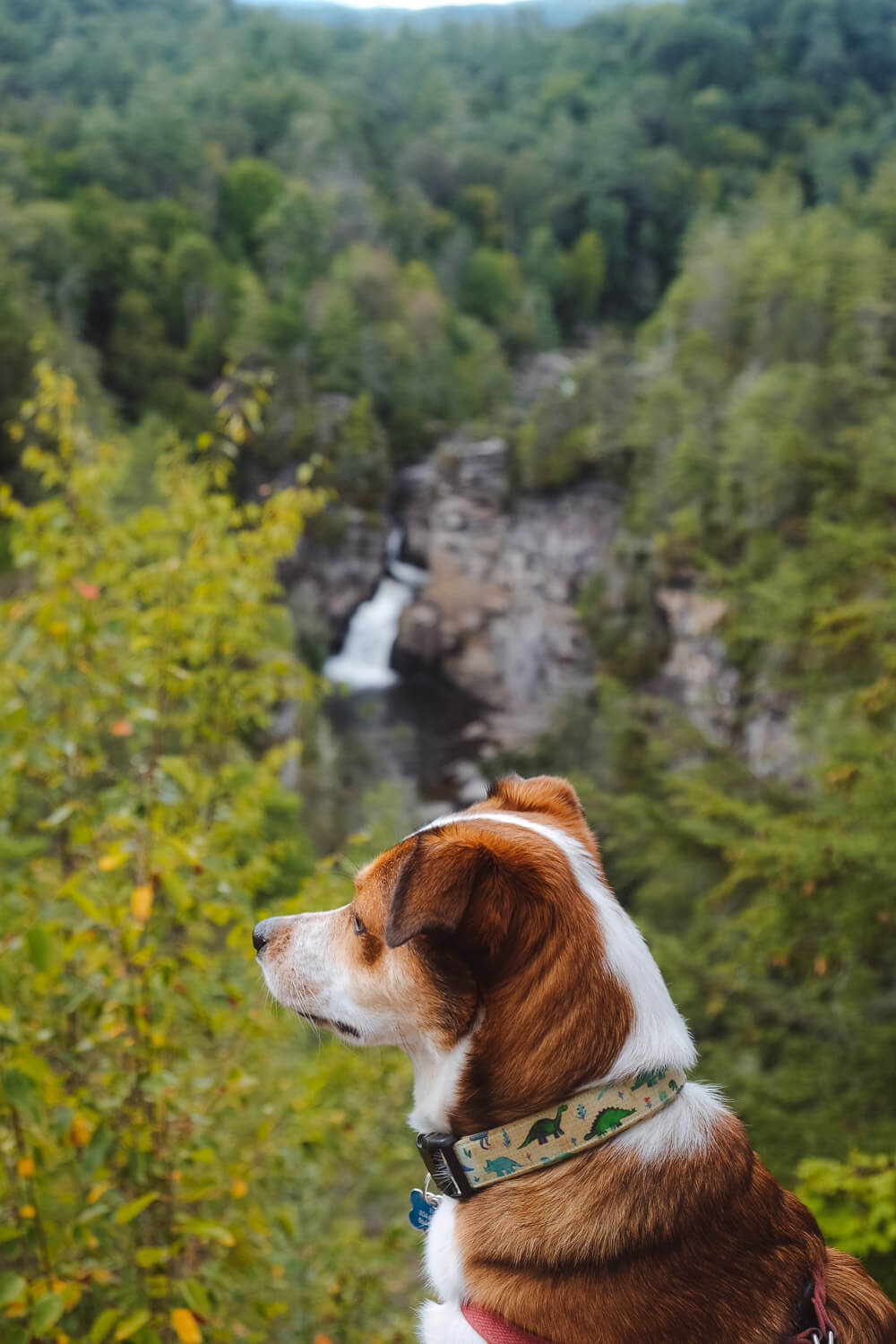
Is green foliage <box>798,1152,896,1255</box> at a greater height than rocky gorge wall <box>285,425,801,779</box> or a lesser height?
greater

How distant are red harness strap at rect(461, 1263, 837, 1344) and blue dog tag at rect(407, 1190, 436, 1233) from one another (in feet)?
0.96

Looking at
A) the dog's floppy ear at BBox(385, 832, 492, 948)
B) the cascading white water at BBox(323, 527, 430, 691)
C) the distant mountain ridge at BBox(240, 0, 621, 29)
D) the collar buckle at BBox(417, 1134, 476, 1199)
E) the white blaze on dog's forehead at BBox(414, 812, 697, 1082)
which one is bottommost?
the cascading white water at BBox(323, 527, 430, 691)

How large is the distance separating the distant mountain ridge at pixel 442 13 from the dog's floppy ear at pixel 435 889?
4662 inches

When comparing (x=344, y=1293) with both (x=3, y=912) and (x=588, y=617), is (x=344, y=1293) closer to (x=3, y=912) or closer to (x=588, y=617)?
(x=3, y=912)

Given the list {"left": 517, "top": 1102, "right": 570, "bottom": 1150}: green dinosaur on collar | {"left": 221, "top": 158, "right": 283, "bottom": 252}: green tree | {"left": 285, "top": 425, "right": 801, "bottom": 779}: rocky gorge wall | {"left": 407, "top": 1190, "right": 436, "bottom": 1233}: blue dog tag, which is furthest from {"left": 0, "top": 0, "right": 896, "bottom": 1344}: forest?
{"left": 285, "top": 425, "right": 801, "bottom": 779}: rocky gorge wall

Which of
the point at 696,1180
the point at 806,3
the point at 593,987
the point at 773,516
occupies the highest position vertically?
the point at 806,3

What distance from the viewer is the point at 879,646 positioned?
8391 mm

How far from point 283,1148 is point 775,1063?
7.06 meters

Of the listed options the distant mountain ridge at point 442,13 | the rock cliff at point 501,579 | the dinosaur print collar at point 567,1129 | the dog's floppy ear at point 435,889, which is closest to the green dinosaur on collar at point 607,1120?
the dinosaur print collar at point 567,1129

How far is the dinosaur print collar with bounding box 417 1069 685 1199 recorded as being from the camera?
165 centimetres

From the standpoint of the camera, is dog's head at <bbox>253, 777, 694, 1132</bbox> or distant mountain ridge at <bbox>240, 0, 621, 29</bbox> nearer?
dog's head at <bbox>253, 777, 694, 1132</bbox>

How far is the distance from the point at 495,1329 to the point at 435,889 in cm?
79

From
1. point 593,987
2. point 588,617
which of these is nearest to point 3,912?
point 593,987

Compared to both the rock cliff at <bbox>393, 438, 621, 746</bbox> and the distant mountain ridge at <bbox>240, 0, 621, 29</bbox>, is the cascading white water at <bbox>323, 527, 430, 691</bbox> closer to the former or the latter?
the rock cliff at <bbox>393, 438, 621, 746</bbox>
